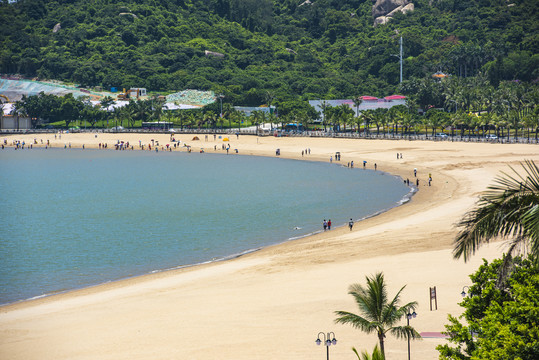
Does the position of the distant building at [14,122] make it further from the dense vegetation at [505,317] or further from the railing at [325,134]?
the dense vegetation at [505,317]

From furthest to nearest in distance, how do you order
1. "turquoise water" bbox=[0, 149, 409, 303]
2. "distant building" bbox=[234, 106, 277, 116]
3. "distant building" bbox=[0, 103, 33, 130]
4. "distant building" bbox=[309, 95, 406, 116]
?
1. "distant building" bbox=[0, 103, 33, 130]
2. "distant building" bbox=[234, 106, 277, 116]
3. "distant building" bbox=[309, 95, 406, 116]
4. "turquoise water" bbox=[0, 149, 409, 303]

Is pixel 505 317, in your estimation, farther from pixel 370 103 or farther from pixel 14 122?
pixel 14 122

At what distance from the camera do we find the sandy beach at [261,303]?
23.8 metres

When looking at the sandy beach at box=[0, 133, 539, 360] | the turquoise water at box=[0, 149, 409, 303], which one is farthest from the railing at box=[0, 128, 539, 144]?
the sandy beach at box=[0, 133, 539, 360]

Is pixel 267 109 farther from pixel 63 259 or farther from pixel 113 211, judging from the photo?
pixel 63 259

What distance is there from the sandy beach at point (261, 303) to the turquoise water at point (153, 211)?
4.29m

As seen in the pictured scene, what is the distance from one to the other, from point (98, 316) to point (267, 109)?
14134 centimetres

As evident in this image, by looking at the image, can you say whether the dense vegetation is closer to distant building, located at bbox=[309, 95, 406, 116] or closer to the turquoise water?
the turquoise water

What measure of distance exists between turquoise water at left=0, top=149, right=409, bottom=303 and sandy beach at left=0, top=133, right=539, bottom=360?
4287mm

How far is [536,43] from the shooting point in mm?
184000

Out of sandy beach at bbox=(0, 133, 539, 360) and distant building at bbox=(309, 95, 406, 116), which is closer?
sandy beach at bbox=(0, 133, 539, 360)

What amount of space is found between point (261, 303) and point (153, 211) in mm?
36946

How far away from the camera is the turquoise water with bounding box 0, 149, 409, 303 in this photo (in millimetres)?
41906

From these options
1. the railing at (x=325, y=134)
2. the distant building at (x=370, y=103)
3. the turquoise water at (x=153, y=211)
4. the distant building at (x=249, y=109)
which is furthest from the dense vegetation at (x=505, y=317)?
the distant building at (x=249, y=109)
